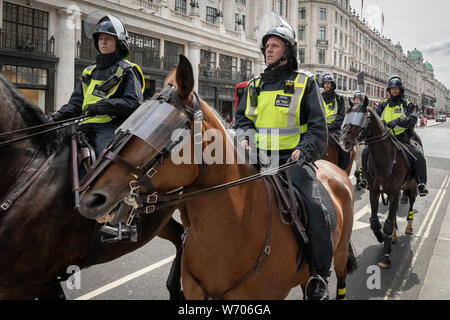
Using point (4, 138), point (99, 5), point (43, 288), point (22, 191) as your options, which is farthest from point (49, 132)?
point (99, 5)

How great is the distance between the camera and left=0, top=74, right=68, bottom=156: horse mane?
3.32 m

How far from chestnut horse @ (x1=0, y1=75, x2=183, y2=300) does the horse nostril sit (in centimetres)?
157

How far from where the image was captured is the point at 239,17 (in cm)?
3872

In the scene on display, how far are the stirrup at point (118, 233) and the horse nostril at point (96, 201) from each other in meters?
1.49

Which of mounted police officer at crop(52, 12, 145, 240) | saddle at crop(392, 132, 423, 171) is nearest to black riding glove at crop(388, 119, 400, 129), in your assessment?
saddle at crop(392, 132, 423, 171)

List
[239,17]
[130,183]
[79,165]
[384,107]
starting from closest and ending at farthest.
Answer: [130,183], [79,165], [384,107], [239,17]

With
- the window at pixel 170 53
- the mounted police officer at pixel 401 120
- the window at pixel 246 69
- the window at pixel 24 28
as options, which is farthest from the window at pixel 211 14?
the mounted police officer at pixel 401 120

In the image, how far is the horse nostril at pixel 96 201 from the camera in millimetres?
1880

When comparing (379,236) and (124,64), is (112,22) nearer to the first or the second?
(124,64)

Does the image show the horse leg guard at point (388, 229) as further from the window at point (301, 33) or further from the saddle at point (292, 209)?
the window at point (301, 33)

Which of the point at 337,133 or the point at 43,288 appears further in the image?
the point at 337,133

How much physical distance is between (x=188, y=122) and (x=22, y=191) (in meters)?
2.01

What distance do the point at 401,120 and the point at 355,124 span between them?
1601 mm

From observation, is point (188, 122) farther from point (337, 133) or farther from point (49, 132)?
point (337, 133)
